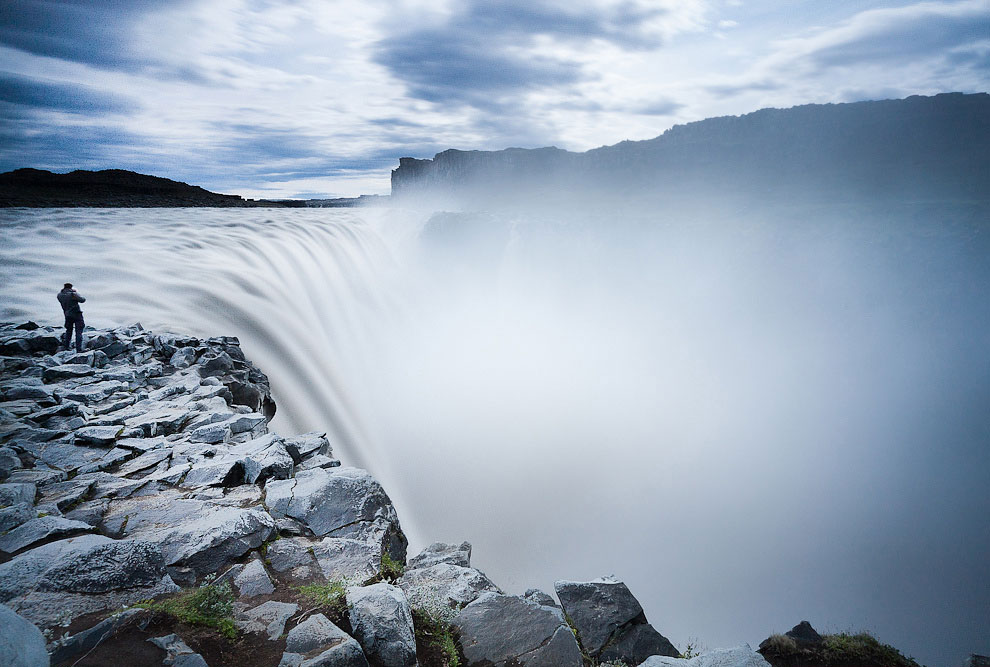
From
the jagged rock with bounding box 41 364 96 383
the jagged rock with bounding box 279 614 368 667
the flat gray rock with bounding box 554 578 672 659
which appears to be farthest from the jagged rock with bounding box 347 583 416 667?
the jagged rock with bounding box 41 364 96 383

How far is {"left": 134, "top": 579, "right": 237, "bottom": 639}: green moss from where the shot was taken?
304cm

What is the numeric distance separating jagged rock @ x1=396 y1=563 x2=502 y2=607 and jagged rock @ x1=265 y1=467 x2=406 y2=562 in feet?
1.35

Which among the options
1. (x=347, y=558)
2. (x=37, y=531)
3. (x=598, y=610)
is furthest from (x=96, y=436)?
(x=598, y=610)

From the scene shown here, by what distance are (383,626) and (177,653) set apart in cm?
126

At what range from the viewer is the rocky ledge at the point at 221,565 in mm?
2957

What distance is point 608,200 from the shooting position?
166 feet

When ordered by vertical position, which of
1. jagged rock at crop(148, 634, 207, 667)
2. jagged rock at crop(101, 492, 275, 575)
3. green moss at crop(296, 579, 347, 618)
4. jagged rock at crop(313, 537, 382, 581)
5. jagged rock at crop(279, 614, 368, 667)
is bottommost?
jagged rock at crop(313, 537, 382, 581)

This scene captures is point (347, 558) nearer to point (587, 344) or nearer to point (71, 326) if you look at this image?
point (71, 326)

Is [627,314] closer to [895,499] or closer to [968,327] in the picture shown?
[895,499]

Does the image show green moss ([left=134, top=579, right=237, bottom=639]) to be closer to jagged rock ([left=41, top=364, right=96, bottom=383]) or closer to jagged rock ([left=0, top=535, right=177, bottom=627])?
jagged rock ([left=0, top=535, right=177, bottom=627])

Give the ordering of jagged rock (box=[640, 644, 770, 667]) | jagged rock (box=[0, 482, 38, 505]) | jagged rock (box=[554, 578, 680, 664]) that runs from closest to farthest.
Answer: jagged rock (box=[640, 644, 770, 667]) < jagged rock (box=[0, 482, 38, 505]) < jagged rock (box=[554, 578, 680, 664])

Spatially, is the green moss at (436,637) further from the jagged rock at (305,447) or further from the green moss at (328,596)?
the jagged rock at (305,447)

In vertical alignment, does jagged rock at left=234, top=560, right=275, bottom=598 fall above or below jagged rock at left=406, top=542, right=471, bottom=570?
above

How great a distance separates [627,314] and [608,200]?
18.9 m
